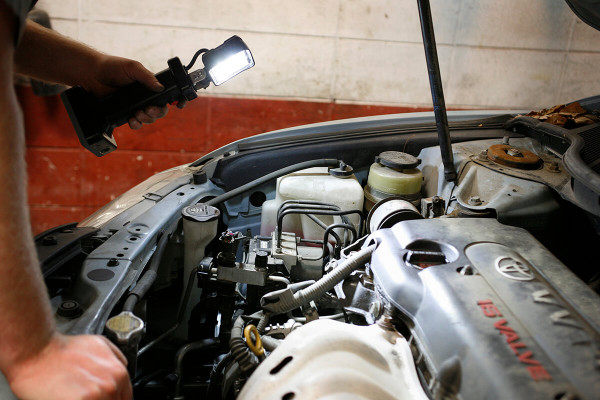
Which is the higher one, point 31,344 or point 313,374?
point 31,344

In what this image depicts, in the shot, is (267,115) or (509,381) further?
(267,115)

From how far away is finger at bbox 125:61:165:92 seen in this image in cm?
147

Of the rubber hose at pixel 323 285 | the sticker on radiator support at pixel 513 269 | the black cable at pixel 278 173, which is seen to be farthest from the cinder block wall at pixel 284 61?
the sticker on radiator support at pixel 513 269

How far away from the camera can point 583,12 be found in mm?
1457

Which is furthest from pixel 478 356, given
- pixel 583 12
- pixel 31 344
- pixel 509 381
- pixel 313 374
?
pixel 583 12

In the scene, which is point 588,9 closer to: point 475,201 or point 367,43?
point 475,201

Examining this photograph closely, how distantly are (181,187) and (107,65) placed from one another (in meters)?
0.49

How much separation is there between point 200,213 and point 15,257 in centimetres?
80

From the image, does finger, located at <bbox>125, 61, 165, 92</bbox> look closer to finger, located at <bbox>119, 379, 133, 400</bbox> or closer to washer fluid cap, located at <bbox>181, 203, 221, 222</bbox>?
washer fluid cap, located at <bbox>181, 203, 221, 222</bbox>

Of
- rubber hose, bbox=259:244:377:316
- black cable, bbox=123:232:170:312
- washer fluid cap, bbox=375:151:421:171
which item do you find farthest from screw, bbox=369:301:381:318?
washer fluid cap, bbox=375:151:421:171

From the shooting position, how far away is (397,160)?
1709 mm

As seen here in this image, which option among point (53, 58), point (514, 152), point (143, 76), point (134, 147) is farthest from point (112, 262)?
point (134, 147)

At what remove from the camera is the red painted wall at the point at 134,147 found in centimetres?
365

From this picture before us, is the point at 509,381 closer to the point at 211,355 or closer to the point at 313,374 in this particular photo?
the point at 313,374
